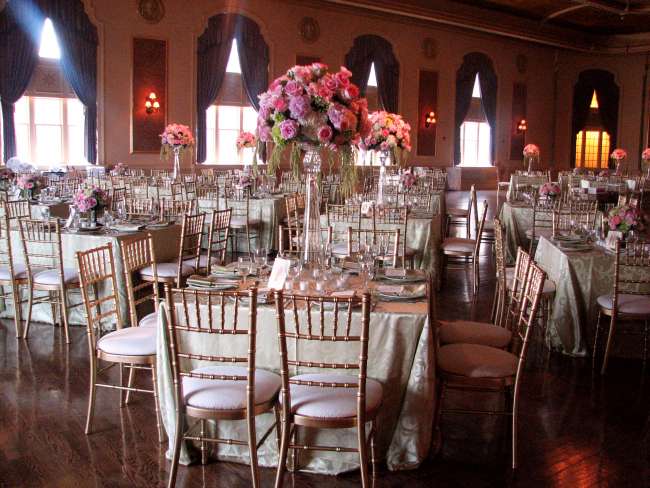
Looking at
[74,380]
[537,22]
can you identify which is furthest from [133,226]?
[537,22]

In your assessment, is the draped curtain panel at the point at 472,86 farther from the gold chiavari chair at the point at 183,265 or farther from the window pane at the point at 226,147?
the gold chiavari chair at the point at 183,265

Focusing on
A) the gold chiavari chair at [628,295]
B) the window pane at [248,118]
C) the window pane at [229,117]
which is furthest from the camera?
the window pane at [248,118]

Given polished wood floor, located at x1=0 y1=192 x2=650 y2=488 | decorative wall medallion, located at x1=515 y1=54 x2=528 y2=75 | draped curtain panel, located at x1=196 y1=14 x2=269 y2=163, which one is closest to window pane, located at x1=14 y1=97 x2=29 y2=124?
draped curtain panel, located at x1=196 y1=14 x2=269 y2=163

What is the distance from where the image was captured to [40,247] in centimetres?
575

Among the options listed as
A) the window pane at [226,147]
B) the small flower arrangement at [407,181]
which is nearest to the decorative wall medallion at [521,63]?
the window pane at [226,147]

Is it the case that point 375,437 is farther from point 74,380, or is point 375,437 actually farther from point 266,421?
point 74,380

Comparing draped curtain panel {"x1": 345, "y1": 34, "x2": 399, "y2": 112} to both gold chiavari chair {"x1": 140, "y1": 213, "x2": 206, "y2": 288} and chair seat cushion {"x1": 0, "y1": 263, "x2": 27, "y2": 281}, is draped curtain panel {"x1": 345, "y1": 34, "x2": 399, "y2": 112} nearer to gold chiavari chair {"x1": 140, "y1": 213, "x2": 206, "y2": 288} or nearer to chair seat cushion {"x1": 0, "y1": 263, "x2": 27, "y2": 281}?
gold chiavari chair {"x1": 140, "y1": 213, "x2": 206, "y2": 288}

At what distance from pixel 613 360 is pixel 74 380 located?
366cm

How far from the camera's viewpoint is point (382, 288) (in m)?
3.60

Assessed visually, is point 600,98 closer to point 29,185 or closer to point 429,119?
point 429,119

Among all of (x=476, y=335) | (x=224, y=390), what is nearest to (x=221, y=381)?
(x=224, y=390)

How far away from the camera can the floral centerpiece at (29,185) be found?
798cm

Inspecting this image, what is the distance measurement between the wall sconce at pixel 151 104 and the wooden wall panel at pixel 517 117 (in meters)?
10.9

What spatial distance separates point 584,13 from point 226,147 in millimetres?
10518
